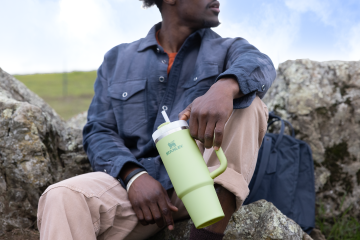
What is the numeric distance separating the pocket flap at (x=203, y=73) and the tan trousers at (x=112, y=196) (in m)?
0.50

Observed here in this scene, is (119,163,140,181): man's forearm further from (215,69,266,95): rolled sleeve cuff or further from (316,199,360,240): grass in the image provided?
(316,199,360,240): grass

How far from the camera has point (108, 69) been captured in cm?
288

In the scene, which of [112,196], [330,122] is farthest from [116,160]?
[330,122]

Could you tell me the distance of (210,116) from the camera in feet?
5.53

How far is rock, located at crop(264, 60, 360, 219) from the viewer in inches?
135

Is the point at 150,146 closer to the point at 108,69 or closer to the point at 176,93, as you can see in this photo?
the point at 176,93

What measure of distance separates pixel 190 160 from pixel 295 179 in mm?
1721

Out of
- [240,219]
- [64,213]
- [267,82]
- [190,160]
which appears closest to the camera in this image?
[190,160]

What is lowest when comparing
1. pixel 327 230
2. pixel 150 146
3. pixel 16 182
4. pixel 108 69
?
pixel 327 230

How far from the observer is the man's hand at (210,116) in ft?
5.50

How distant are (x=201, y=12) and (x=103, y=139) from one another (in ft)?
4.00

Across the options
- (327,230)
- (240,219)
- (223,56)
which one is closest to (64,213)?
(240,219)

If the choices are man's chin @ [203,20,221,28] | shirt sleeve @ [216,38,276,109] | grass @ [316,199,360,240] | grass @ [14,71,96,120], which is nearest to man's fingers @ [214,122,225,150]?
shirt sleeve @ [216,38,276,109]

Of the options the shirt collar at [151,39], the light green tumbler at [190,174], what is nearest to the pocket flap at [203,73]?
the shirt collar at [151,39]
